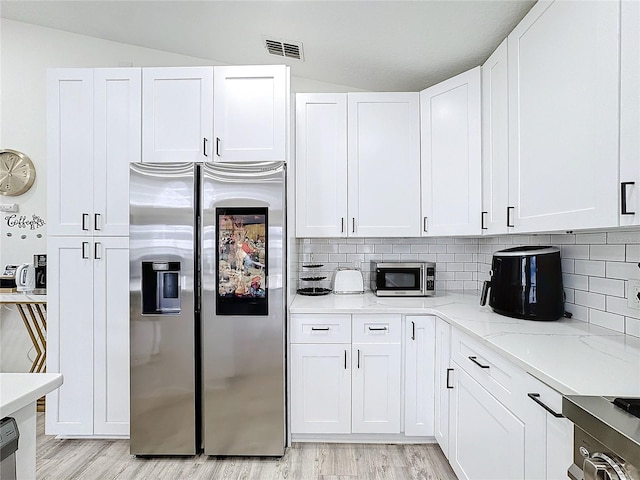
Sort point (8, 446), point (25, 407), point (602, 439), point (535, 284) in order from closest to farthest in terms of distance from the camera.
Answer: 1. point (602, 439)
2. point (8, 446)
3. point (25, 407)
4. point (535, 284)

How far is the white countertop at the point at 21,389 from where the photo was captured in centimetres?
97

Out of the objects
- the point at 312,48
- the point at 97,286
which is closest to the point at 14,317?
the point at 97,286

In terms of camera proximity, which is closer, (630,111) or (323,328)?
(630,111)

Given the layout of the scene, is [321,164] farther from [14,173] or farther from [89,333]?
[14,173]

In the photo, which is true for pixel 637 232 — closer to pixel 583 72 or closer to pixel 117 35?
pixel 583 72

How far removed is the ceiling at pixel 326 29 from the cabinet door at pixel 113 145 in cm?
56

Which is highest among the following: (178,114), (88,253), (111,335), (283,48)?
(283,48)

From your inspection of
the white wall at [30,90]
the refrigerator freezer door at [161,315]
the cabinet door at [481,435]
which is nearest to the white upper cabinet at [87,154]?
the refrigerator freezer door at [161,315]

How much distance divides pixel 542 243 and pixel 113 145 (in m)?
2.68

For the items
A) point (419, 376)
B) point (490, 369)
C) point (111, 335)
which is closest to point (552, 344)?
point (490, 369)

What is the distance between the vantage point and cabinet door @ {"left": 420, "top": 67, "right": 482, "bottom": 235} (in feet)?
8.16

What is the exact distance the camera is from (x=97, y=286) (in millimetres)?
2574

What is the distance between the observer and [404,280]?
9.64 ft

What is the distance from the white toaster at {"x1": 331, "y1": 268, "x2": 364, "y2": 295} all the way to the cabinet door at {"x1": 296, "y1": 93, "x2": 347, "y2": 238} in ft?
1.07
